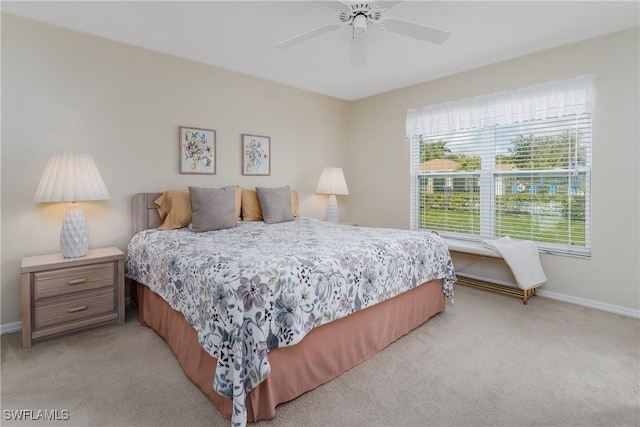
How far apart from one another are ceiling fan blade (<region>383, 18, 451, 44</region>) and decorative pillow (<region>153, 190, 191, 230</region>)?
2.30 m

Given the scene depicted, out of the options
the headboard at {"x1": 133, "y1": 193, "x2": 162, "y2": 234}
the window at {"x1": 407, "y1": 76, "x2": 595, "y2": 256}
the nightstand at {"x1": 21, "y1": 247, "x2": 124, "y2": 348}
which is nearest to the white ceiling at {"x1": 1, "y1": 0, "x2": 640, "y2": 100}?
the window at {"x1": 407, "y1": 76, "x2": 595, "y2": 256}

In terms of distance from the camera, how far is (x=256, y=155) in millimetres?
4043

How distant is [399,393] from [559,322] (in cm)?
181

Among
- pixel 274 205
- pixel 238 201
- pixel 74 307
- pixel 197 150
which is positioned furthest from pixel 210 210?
pixel 74 307

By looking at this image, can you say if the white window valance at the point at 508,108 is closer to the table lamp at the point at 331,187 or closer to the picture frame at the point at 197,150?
the table lamp at the point at 331,187

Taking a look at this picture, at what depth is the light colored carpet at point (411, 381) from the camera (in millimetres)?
1632

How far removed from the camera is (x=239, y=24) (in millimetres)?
2701

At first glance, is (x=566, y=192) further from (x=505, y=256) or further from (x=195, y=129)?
(x=195, y=129)

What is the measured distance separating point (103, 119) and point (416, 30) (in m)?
2.73

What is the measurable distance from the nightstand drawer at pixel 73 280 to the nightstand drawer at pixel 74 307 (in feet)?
0.17

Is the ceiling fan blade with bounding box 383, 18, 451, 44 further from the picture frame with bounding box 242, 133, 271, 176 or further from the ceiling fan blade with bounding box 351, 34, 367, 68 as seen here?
the picture frame with bounding box 242, 133, 271, 176

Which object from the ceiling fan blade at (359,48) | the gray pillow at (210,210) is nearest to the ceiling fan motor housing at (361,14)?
the ceiling fan blade at (359,48)

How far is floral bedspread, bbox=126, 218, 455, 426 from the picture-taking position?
1481 mm

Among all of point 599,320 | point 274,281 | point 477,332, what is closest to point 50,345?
point 274,281
